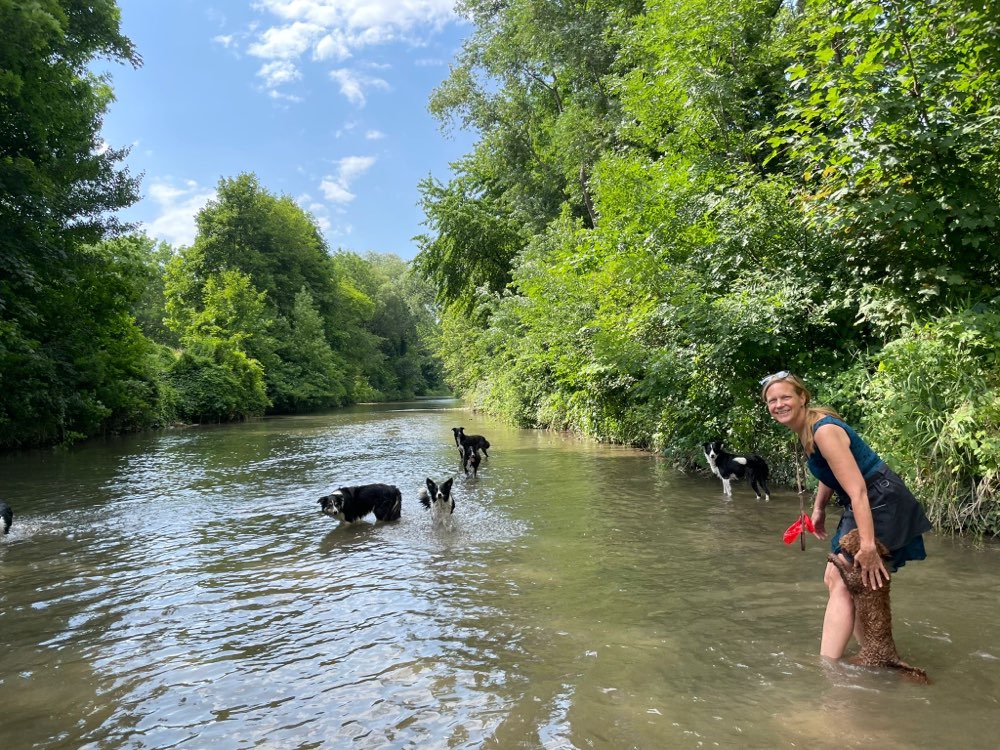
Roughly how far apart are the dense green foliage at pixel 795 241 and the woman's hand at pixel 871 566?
3.47 meters

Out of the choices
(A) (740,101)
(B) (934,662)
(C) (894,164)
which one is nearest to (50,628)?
(B) (934,662)

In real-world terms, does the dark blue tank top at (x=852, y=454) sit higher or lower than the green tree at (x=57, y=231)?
lower

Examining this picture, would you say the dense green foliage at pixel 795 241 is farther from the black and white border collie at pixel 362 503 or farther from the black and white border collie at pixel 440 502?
the black and white border collie at pixel 362 503

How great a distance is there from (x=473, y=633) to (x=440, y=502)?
13.4 feet

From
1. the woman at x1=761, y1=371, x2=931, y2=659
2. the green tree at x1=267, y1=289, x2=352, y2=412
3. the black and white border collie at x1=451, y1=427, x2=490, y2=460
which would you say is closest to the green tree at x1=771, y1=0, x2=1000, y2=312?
the woman at x1=761, y1=371, x2=931, y2=659

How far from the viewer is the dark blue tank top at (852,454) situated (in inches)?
143

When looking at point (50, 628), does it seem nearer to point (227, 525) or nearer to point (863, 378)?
point (227, 525)

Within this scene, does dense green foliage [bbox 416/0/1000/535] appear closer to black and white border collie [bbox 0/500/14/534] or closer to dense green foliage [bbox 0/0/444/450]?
black and white border collie [bbox 0/500/14/534]

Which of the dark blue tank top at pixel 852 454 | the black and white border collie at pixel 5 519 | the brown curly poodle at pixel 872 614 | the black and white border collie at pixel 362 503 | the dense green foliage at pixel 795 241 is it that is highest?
the dense green foliage at pixel 795 241

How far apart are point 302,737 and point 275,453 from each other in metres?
15.6

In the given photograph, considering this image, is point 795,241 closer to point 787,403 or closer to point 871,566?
point 787,403

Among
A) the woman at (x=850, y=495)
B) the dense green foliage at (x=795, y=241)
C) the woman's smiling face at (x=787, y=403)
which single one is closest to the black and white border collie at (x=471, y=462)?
the dense green foliage at (x=795, y=241)

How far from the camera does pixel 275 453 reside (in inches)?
709

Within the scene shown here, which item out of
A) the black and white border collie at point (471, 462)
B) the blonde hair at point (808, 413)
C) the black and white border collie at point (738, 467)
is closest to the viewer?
the blonde hair at point (808, 413)
